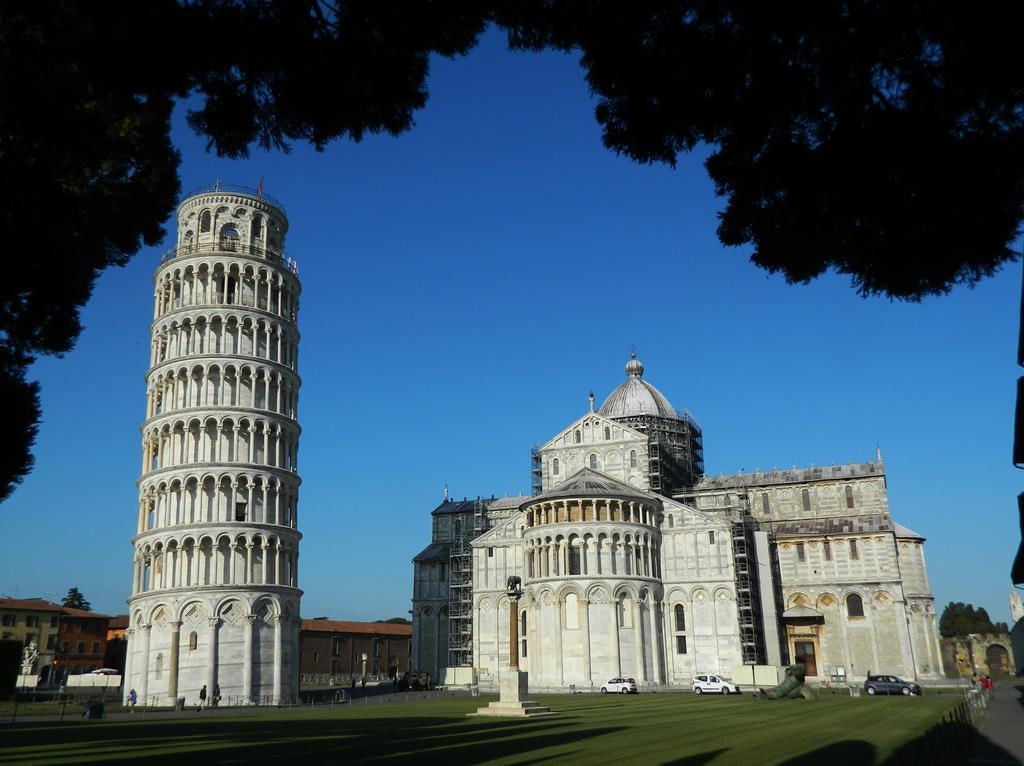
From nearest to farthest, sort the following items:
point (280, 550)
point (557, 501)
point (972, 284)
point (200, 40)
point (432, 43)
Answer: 1. point (972, 284)
2. point (200, 40)
3. point (432, 43)
4. point (280, 550)
5. point (557, 501)

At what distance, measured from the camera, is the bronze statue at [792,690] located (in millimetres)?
43219

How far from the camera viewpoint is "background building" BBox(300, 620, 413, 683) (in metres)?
92.8

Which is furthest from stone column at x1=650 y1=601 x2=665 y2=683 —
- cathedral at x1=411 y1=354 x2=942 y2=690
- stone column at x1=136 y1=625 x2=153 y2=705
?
stone column at x1=136 y1=625 x2=153 y2=705

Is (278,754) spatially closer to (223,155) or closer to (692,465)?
(223,155)

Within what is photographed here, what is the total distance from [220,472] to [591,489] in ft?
79.1

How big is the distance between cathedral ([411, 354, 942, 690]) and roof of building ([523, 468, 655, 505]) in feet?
0.56

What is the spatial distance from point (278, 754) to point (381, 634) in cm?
8638

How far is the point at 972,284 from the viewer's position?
938 cm

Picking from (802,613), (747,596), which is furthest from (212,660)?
(802,613)

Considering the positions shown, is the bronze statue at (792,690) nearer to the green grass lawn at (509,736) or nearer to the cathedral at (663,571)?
the green grass lawn at (509,736)

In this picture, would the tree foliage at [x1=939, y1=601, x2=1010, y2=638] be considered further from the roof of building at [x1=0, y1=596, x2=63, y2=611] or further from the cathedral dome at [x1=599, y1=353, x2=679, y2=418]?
the roof of building at [x1=0, y1=596, x2=63, y2=611]

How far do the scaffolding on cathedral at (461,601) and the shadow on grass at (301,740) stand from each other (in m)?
37.4

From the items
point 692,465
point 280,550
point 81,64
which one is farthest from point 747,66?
point 692,465

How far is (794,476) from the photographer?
241 feet
